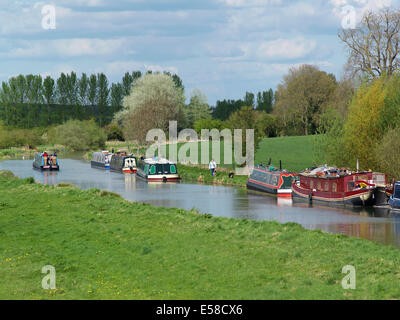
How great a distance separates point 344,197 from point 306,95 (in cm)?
5542

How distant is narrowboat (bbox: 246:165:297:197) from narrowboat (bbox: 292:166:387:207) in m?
2.87

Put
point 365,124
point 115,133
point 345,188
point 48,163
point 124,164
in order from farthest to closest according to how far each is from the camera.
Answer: point 115,133
point 124,164
point 48,163
point 365,124
point 345,188

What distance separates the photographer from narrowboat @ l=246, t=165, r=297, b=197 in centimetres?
3750

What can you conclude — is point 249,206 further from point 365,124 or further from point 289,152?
point 289,152

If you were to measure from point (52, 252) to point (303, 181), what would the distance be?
22.0 metres

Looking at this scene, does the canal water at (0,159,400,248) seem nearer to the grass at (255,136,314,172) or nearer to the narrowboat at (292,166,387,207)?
the narrowboat at (292,166,387,207)

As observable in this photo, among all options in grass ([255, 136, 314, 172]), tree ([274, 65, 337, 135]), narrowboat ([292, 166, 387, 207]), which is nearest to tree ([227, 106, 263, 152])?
grass ([255, 136, 314, 172])

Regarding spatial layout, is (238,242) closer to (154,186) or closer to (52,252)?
(52,252)

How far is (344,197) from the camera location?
→ 31.4 m

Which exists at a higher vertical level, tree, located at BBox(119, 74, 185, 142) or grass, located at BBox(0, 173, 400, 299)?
tree, located at BBox(119, 74, 185, 142)

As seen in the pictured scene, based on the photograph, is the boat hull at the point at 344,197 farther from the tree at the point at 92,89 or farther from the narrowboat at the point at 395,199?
the tree at the point at 92,89

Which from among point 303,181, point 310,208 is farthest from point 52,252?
point 303,181

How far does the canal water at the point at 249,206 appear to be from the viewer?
24.8 meters

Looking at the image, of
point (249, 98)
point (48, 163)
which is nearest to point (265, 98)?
point (249, 98)
